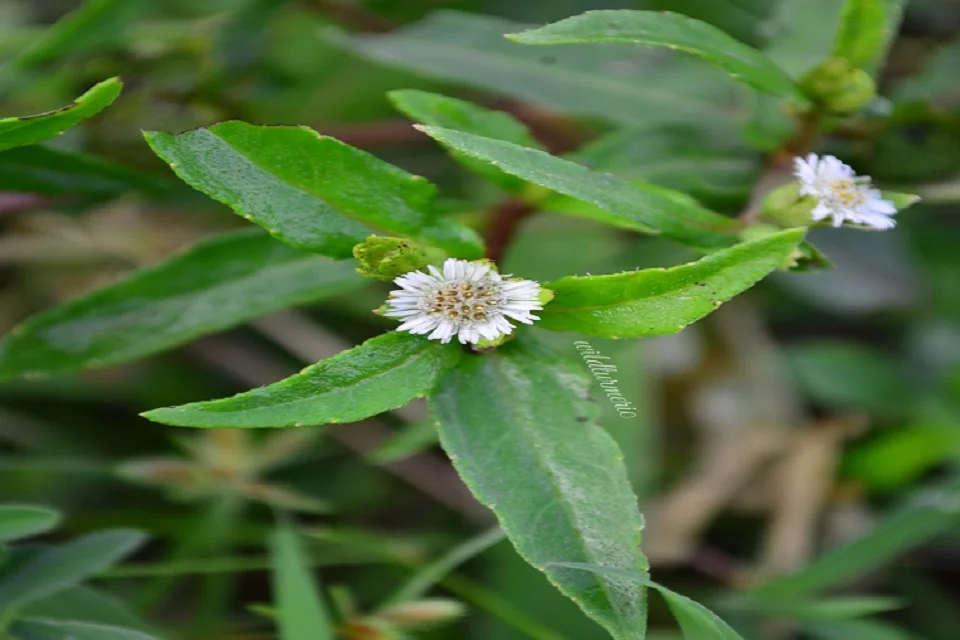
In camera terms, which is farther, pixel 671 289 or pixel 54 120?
pixel 54 120

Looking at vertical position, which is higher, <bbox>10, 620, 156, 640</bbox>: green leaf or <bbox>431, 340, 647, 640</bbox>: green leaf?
<bbox>431, 340, 647, 640</bbox>: green leaf

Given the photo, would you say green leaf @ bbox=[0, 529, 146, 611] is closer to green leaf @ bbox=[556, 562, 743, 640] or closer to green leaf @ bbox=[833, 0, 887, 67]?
green leaf @ bbox=[556, 562, 743, 640]

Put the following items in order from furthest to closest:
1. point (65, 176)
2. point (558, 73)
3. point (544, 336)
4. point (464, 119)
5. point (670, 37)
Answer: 1. point (558, 73)
2. point (544, 336)
3. point (65, 176)
4. point (464, 119)
5. point (670, 37)

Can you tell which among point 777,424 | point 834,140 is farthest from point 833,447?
point 834,140

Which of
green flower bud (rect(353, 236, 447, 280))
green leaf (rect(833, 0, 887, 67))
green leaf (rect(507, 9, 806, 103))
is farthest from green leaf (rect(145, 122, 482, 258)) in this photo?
green leaf (rect(833, 0, 887, 67))

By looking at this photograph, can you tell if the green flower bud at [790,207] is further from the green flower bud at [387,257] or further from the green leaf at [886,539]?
the green leaf at [886,539]

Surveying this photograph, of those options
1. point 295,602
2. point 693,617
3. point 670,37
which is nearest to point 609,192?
point 670,37

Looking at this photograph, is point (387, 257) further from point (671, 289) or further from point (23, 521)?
point (23, 521)
